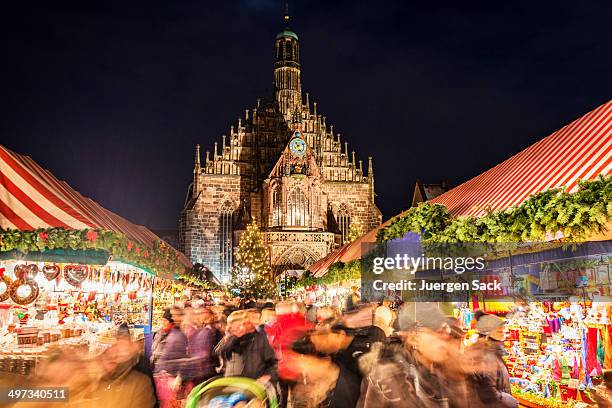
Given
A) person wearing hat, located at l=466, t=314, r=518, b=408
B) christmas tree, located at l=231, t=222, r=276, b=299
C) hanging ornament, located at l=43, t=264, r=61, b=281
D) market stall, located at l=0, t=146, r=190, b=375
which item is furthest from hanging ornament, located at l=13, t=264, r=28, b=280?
christmas tree, located at l=231, t=222, r=276, b=299

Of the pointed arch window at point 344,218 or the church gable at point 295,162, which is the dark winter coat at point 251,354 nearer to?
the church gable at point 295,162

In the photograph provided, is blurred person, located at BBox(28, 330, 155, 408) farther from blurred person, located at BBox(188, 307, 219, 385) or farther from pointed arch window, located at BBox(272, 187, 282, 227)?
pointed arch window, located at BBox(272, 187, 282, 227)

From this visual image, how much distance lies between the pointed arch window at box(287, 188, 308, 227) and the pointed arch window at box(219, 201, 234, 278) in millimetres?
5058

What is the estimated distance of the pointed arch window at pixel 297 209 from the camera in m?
38.6

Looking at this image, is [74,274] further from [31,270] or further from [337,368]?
[337,368]

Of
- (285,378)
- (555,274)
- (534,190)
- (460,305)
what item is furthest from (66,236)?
(555,274)

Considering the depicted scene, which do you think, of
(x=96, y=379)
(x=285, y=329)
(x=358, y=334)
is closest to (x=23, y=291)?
(x=285, y=329)

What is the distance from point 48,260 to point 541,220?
6.39 metres

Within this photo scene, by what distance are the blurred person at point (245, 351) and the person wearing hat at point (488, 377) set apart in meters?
1.97

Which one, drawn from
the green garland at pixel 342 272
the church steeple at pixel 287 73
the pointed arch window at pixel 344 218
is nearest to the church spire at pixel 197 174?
the church steeple at pixel 287 73

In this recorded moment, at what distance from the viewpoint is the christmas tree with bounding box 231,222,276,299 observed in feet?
119

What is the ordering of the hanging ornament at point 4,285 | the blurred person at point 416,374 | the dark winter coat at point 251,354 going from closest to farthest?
the blurred person at point 416,374 < the dark winter coat at point 251,354 < the hanging ornament at point 4,285

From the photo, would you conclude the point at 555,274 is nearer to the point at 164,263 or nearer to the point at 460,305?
the point at 460,305

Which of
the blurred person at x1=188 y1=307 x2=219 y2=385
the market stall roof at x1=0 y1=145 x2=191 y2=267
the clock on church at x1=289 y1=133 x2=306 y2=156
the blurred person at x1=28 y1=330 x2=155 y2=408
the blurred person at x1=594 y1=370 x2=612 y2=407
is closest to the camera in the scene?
the blurred person at x1=594 y1=370 x2=612 y2=407
